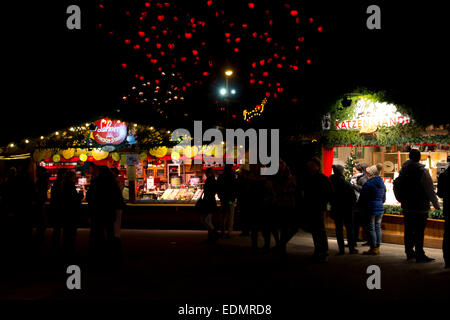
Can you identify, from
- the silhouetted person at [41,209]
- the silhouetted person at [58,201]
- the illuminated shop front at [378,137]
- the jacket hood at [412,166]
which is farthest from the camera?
the illuminated shop front at [378,137]

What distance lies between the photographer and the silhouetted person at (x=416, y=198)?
7879 mm

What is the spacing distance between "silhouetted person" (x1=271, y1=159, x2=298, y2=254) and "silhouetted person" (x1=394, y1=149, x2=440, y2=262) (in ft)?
→ 6.76

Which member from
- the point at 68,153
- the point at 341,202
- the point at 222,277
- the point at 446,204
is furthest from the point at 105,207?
the point at 68,153

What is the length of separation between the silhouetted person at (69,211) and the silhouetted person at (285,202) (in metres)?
4.30

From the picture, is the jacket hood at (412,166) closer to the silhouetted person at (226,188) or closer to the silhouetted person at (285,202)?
the silhouetted person at (285,202)

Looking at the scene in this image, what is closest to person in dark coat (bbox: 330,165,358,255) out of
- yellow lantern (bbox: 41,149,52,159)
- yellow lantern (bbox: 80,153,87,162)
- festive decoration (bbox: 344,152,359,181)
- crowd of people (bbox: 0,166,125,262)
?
festive decoration (bbox: 344,152,359,181)

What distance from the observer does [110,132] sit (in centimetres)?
1502

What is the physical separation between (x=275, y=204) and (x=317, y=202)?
110 cm

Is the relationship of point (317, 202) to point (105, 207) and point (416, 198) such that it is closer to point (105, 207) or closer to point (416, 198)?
point (416, 198)

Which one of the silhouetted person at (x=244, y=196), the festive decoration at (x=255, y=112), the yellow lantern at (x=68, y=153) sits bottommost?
the silhouetted person at (x=244, y=196)

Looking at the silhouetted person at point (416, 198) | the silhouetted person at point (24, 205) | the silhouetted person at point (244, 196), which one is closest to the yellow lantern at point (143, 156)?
the silhouetted person at point (244, 196)
